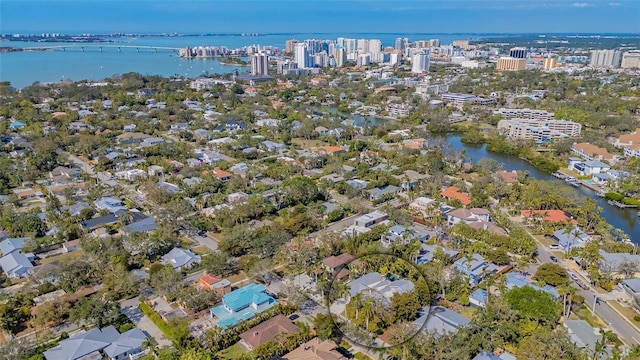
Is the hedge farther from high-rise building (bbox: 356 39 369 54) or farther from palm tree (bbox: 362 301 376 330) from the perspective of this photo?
high-rise building (bbox: 356 39 369 54)

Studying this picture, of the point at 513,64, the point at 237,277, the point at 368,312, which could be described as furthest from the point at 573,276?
the point at 513,64

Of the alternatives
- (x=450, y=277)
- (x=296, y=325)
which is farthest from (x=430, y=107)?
(x=296, y=325)

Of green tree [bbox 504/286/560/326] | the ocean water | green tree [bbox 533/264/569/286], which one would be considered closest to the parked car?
green tree [bbox 533/264/569/286]

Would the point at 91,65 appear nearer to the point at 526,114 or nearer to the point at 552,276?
the point at 526,114

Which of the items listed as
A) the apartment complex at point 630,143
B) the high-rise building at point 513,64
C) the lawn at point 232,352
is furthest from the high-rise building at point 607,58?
the lawn at point 232,352

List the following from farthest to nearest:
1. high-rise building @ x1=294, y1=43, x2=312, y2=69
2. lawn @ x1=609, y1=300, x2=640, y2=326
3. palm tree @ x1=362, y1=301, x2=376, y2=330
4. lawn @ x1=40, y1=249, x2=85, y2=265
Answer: high-rise building @ x1=294, y1=43, x2=312, y2=69
lawn @ x1=40, y1=249, x2=85, y2=265
lawn @ x1=609, y1=300, x2=640, y2=326
palm tree @ x1=362, y1=301, x2=376, y2=330

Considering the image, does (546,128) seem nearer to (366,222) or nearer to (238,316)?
(366,222)

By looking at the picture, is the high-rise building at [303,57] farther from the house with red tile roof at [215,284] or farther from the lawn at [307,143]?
the house with red tile roof at [215,284]
